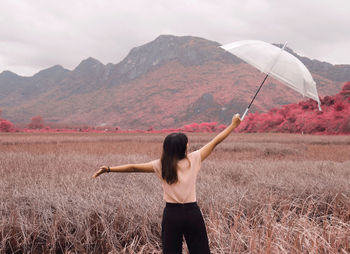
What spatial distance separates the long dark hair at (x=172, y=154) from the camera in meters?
1.62

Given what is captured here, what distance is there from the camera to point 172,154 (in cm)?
164

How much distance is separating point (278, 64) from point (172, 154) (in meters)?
1.56

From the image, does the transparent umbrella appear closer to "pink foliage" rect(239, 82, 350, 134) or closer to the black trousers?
the black trousers

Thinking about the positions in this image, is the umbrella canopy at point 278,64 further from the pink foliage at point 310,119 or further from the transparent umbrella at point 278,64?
the pink foliage at point 310,119

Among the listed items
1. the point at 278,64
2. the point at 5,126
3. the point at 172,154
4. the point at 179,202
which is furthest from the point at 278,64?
the point at 5,126

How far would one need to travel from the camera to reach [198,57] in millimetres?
106250

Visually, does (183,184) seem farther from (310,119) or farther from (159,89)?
(159,89)

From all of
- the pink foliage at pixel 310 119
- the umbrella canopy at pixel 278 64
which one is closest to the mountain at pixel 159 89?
the pink foliage at pixel 310 119

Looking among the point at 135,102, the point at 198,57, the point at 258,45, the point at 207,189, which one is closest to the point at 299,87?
the point at 258,45

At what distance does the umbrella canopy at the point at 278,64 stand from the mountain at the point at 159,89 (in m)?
55.1

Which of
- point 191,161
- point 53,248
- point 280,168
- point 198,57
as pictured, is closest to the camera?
point 191,161

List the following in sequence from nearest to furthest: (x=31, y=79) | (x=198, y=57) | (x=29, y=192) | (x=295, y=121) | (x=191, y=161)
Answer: (x=191, y=161) < (x=29, y=192) < (x=295, y=121) < (x=198, y=57) < (x=31, y=79)

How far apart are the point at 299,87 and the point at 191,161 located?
5.38 ft

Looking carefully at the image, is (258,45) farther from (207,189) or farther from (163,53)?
(163,53)
